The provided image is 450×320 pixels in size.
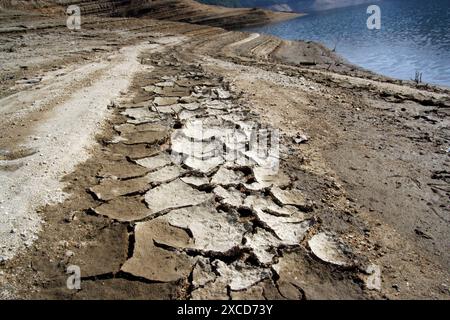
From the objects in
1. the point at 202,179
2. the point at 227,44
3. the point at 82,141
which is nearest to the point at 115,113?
the point at 82,141

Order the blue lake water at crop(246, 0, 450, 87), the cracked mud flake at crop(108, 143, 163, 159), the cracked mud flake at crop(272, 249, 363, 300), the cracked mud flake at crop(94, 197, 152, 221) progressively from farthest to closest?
the blue lake water at crop(246, 0, 450, 87), the cracked mud flake at crop(108, 143, 163, 159), the cracked mud flake at crop(94, 197, 152, 221), the cracked mud flake at crop(272, 249, 363, 300)

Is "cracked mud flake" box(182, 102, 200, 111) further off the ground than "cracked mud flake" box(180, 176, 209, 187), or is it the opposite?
"cracked mud flake" box(182, 102, 200, 111)

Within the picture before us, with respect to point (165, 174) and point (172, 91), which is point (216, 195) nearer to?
point (165, 174)

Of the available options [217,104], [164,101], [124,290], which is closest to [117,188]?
[124,290]

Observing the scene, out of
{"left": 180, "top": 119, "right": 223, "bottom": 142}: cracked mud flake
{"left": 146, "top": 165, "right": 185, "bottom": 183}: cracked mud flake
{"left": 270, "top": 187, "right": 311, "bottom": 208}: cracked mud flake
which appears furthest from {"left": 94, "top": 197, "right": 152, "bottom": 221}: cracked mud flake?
{"left": 180, "top": 119, "right": 223, "bottom": 142}: cracked mud flake

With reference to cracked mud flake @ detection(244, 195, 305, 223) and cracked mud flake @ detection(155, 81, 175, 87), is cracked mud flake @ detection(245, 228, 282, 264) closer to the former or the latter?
cracked mud flake @ detection(244, 195, 305, 223)
